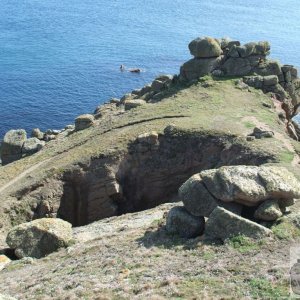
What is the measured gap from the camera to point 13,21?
166m

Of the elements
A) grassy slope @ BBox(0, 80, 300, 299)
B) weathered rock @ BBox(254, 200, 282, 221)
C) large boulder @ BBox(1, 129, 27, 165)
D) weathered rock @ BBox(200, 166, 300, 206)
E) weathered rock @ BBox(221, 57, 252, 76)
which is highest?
weathered rock @ BBox(221, 57, 252, 76)

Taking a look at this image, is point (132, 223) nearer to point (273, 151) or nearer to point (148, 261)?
point (148, 261)

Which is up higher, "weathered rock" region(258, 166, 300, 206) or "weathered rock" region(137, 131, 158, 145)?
"weathered rock" region(258, 166, 300, 206)

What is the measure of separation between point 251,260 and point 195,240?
5398 mm

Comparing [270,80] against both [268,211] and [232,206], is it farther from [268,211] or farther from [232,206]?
[268,211]

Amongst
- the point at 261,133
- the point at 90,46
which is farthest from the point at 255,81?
the point at 90,46

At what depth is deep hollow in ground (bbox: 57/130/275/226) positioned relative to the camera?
5559 cm

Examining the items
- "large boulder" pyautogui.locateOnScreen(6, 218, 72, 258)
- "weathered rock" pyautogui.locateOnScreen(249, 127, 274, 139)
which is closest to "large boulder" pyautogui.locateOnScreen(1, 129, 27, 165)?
"large boulder" pyautogui.locateOnScreen(6, 218, 72, 258)

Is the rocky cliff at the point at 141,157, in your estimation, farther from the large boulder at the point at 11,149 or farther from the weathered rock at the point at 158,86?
the weathered rock at the point at 158,86

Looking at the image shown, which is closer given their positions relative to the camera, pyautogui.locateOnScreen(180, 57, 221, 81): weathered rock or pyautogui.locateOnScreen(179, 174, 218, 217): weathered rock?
pyautogui.locateOnScreen(179, 174, 218, 217): weathered rock

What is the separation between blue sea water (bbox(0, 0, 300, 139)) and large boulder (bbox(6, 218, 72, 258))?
2223 inches

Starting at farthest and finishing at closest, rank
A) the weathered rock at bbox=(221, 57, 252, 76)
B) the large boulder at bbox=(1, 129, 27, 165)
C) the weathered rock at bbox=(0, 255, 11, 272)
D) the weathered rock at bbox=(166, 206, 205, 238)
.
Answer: the weathered rock at bbox=(221, 57, 252, 76), the large boulder at bbox=(1, 129, 27, 165), the weathered rock at bbox=(0, 255, 11, 272), the weathered rock at bbox=(166, 206, 205, 238)

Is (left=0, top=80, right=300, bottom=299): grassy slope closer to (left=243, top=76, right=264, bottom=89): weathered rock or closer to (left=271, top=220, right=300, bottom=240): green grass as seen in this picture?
(left=271, top=220, right=300, bottom=240): green grass

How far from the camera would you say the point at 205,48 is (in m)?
78.9
